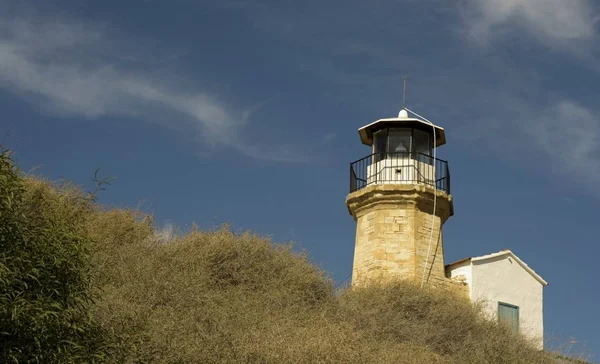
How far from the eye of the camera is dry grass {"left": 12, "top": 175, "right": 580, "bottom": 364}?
1357cm

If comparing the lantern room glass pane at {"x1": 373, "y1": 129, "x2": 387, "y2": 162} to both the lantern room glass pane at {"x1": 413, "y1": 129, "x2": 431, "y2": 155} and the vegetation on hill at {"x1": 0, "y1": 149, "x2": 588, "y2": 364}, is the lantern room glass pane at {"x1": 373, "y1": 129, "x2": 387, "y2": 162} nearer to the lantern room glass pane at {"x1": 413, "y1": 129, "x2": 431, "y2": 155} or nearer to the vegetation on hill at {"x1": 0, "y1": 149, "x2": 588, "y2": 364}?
the lantern room glass pane at {"x1": 413, "y1": 129, "x2": 431, "y2": 155}

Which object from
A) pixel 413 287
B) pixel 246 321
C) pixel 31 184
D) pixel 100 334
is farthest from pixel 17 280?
pixel 413 287

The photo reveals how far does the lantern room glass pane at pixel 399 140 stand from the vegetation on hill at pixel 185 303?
4624 millimetres

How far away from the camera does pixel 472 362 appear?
17.5m

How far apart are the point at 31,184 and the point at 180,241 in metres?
3.58

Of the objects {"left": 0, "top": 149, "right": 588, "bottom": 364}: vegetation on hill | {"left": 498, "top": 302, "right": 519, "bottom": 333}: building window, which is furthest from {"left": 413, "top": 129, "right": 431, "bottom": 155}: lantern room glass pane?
{"left": 498, "top": 302, "right": 519, "bottom": 333}: building window

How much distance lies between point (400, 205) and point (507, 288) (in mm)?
4107

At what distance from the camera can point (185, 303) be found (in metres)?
15.6

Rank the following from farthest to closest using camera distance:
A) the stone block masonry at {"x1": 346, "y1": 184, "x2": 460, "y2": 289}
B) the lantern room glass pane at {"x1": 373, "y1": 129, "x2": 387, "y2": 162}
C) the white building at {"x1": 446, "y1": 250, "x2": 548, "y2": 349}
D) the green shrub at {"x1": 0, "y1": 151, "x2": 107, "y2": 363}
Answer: the lantern room glass pane at {"x1": 373, "y1": 129, "x2": 387, "y2": 162}, the white building at {"x1": 446, "y1": 250, "x2": 548, "y2": 349}, the stone block masonry at {"x1": 346, "y1": 184, "x2": 460, "y2": 289}, the green shrub at {"x1": 0, "y1": 151, "x2": 107, "y2": 363}

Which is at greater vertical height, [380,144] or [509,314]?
[380,144]

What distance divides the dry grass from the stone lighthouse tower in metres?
1.11

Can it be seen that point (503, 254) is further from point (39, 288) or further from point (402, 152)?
point (39, 288)

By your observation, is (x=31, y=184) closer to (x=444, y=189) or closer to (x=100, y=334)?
(x=100, y=334)

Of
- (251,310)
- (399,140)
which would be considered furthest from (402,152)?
(251,310)
